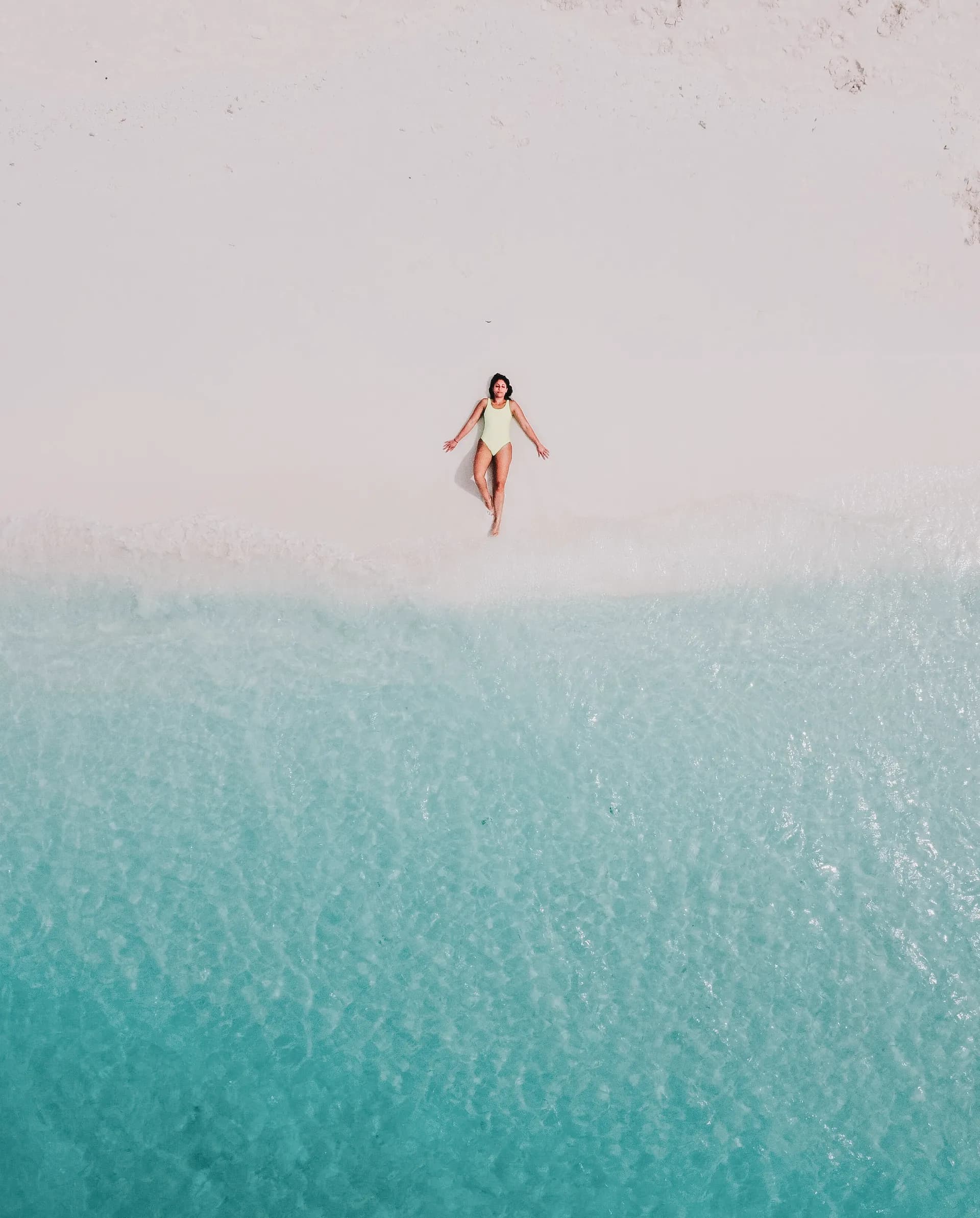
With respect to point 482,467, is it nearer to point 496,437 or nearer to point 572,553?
point 496,437

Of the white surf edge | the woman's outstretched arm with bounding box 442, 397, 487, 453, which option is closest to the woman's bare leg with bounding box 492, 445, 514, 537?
the white surf edge

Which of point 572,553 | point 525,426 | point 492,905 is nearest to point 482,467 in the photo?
point 525,426

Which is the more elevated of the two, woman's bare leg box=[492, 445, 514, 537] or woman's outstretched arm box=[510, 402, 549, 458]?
woman's outstretched arm box=[510, 402, 549, 458]

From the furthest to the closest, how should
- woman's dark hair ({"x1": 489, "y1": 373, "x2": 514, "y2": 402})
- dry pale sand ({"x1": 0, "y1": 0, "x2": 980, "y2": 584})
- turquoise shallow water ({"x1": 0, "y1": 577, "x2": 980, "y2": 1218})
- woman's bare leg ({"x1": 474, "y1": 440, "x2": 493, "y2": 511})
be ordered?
dry pale sand ({"x1": 0, "y1": 0, "x2": 980, "y2": 584}), woman's bare leg ({"x1": 474, "y1": 440, "x2": 493, "y2": 511}), woman's dark hair ({"x1": 489, "y1": 373, "x2": 514, "y2": 402}), turquoise shallow water ({"x1": 0, "y1": 577, "x2": 980, "y2": 1218})

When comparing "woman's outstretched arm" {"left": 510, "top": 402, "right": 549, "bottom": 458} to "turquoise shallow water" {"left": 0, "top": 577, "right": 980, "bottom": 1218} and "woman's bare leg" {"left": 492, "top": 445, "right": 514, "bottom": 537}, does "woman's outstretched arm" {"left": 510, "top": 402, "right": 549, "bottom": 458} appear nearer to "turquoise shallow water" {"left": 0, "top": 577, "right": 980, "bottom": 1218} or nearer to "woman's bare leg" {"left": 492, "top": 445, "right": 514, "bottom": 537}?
"woman's bare leg" {"left": 492, "top": 445, "right": 514, "bottom": 537}

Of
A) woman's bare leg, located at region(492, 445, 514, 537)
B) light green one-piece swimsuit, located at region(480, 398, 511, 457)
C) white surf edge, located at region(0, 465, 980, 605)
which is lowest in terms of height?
white surf edge, located at region(0, 465, 980, 605)
